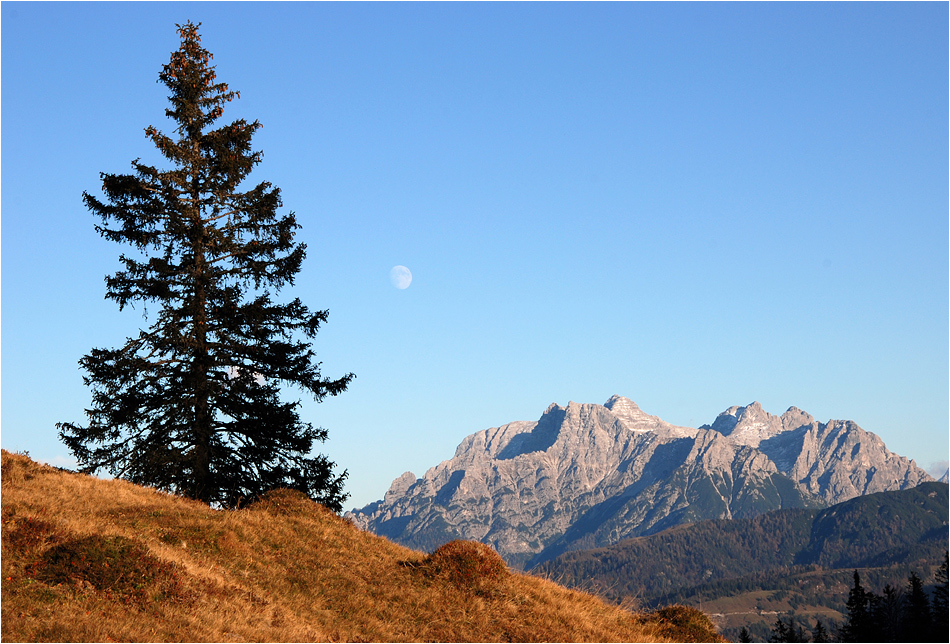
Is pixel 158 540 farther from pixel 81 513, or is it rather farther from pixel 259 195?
pixel 259 195

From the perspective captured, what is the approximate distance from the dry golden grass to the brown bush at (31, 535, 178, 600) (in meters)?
0.03

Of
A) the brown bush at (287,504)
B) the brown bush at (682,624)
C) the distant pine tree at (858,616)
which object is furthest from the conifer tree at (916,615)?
the brown bush at (287,504)

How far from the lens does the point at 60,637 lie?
13.2 meters

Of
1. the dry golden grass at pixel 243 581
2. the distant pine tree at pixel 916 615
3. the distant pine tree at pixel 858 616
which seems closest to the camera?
the dry golden grass at pixel 243 581

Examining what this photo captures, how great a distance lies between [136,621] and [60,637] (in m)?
1.33

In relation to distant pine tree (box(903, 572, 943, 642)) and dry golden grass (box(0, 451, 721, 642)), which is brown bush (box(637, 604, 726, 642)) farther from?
distant pine tree (box(903, 572, 943, 642))

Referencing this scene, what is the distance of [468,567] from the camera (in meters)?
20.7

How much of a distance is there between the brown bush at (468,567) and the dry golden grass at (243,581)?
4cm

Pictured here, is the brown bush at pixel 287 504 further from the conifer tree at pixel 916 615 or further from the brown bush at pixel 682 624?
the conifer tree at pixel 916 615

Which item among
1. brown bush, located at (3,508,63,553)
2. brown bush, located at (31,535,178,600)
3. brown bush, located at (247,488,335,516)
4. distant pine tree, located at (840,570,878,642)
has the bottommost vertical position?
distant pine tree, located at (840,570,878,642)

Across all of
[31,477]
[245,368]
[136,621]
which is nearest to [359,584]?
[136,621]

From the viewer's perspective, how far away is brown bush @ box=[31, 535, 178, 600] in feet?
50.0

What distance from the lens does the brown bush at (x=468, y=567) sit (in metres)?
20.1

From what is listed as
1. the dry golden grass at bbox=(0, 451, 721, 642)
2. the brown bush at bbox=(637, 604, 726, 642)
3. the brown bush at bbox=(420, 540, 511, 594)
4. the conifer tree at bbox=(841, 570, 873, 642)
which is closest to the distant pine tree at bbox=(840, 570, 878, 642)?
the conifer tree at bbox=(841, 570, 873, 642)
